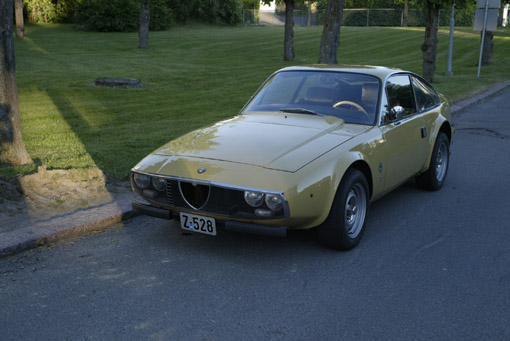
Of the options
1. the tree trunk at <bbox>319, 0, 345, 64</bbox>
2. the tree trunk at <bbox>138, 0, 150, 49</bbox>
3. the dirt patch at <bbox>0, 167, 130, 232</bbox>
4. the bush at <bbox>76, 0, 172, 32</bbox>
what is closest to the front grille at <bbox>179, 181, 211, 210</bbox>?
the dirt patch at <bbox>0, 167, 130, 232</bbox>

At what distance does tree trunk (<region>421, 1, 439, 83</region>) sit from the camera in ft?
61.5

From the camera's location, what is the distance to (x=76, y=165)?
23.2ft

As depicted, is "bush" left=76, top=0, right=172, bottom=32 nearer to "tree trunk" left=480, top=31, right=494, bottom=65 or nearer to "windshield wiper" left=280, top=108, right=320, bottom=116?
"tree trunk" left=480, top=31, right=494, bottom=65

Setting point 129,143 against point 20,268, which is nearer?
point 20,268

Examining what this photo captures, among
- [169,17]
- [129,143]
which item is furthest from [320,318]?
[169,17]

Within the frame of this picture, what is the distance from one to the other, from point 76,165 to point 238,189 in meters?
3.54

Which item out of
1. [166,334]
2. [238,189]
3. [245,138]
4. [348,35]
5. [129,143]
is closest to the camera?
[166,334]

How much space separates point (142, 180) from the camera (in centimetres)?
480

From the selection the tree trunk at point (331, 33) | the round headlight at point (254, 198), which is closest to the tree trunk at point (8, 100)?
the round headlight at point (254, 198)

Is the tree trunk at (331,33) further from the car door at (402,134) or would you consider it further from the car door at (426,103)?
the car door at (402,134)

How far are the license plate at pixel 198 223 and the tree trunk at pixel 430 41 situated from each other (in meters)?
16.2

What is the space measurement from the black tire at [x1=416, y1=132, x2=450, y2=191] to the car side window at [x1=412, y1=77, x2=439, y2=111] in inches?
15.7

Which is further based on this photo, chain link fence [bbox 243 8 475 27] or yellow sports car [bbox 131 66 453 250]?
chain link fence [bbox 243 8 475 27]

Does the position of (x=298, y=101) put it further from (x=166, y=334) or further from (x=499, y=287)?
(x=166, y=334)
